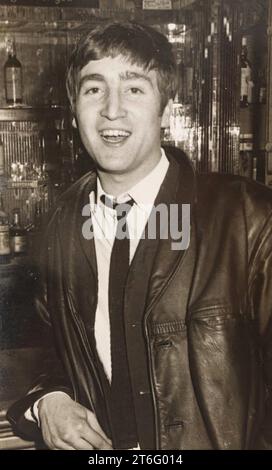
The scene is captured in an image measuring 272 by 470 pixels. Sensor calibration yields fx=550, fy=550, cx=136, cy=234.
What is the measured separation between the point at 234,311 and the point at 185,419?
0.22 meters

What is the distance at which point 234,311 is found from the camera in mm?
1013

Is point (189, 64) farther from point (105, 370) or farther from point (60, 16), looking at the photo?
point (105, 370)

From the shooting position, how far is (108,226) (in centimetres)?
109

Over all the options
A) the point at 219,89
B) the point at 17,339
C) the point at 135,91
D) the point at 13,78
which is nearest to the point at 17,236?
the point at 17,339

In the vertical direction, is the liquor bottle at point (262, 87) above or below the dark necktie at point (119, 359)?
above

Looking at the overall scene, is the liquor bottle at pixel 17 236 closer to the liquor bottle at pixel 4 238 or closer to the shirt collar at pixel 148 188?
the liquor bottle at pixel 4 238

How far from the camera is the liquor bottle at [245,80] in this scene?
1266mm

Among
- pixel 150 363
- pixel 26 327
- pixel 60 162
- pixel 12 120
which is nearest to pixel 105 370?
pixel 150 363

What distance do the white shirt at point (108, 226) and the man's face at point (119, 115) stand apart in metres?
0.02

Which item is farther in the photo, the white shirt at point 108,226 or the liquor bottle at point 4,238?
the liquor bottle at point 4,238

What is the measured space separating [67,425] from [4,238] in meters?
0.49

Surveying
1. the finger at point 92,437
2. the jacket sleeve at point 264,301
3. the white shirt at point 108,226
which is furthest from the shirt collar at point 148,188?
the finger at point 92,437

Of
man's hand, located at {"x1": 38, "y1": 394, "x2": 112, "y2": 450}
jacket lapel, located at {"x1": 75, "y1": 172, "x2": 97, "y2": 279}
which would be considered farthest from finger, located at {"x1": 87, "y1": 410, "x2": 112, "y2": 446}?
jacket lapel, located at {"x1": 75, "y1": 172, "x2": 97, "y2": 279}
